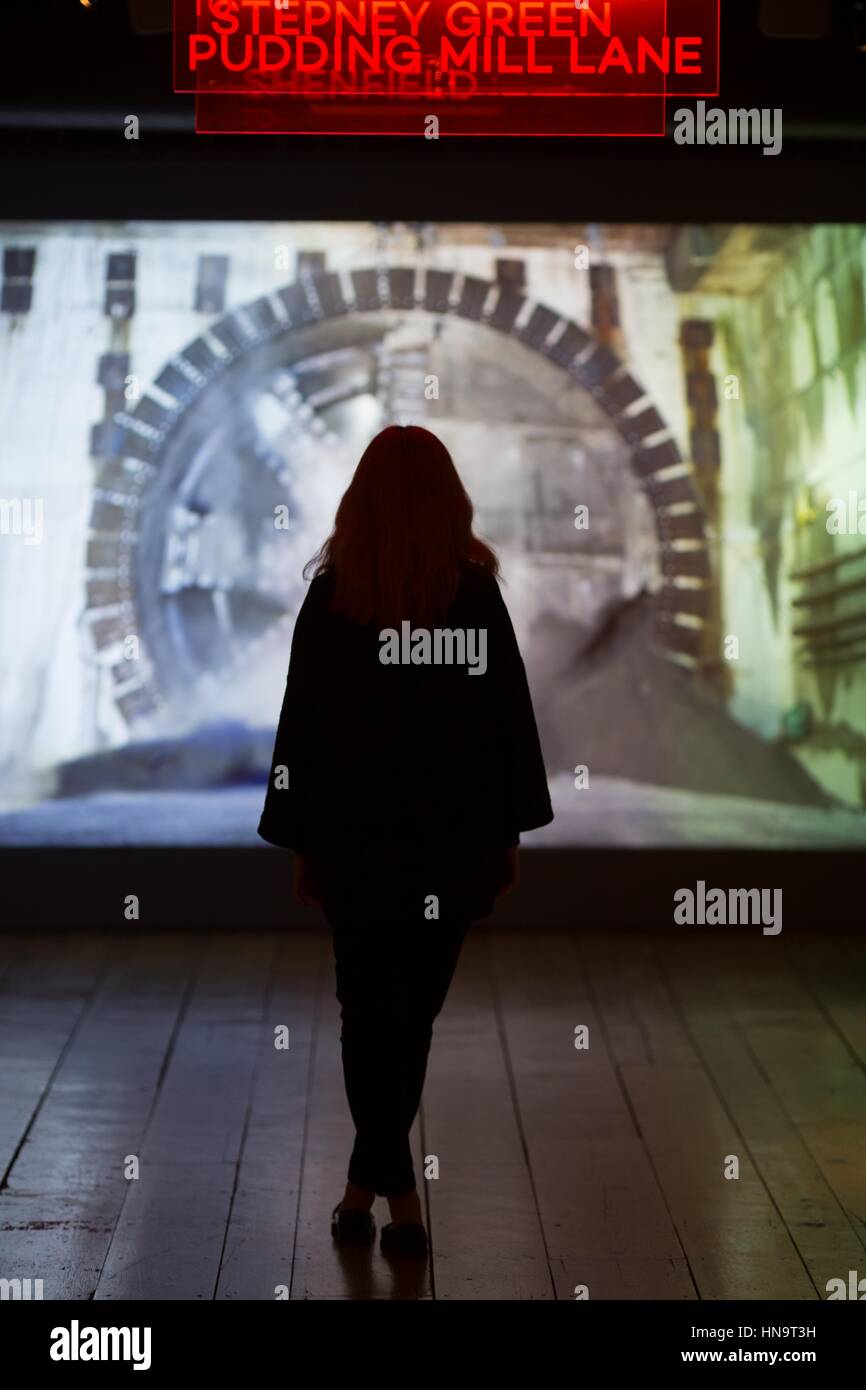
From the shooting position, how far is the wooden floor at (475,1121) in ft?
10.0

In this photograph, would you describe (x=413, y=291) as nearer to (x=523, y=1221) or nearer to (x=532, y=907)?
(x=532, y=907)

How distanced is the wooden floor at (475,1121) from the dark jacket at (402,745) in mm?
776

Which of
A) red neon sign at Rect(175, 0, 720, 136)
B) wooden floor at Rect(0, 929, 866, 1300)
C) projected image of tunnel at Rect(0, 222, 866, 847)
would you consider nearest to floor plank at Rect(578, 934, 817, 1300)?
wooden floor at Rect(0, 929, 866, 1300)

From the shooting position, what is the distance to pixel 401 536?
2.94m

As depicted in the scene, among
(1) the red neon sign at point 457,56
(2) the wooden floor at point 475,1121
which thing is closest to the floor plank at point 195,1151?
(2) the wooden floor at point 475,1121

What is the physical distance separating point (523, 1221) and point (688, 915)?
2693 millimetres

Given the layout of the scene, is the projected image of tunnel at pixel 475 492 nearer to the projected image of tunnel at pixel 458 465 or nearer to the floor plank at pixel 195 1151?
the projected image of tunnel at pixel 458 465

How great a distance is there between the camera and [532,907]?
5.86 meters

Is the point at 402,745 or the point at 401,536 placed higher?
the point at 401,536

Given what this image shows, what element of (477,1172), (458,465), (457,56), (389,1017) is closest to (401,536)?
(389,1017)

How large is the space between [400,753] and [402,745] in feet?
0.05

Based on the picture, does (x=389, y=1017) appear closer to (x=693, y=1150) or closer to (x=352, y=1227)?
(x=352, y=1227)

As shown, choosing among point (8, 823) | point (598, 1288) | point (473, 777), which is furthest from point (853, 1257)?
point (8, 823)

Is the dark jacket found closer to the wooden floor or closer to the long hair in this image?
the long hair
